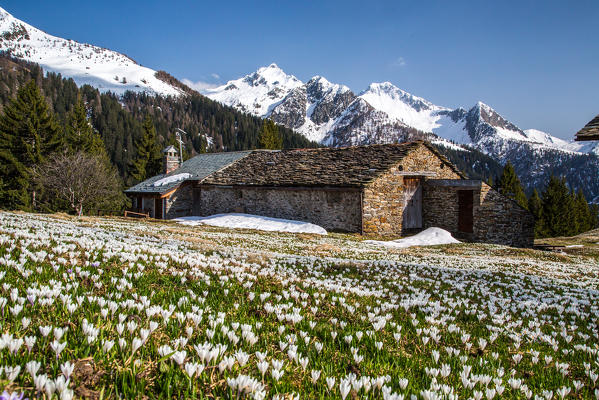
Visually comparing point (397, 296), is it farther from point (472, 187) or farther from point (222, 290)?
point (472, 187)

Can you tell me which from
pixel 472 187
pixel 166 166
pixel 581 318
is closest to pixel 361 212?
pixel 472 187

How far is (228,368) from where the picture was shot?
2309mm

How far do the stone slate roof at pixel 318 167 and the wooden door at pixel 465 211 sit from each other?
212 inches

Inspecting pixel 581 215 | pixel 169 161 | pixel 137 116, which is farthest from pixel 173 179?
pixel 137 116

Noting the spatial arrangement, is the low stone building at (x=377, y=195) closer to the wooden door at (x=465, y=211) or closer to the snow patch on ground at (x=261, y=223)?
the wooden door at (x=465, y=211)

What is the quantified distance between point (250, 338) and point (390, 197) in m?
27.6

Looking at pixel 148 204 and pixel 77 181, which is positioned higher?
pixel 77 181

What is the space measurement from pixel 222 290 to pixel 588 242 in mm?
41560

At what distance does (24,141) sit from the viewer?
5131 cm

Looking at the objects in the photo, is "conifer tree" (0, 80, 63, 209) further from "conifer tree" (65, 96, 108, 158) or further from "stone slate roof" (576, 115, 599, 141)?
"stone slate roof" (576, 115, 599, 141)

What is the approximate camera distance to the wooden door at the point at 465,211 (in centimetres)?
2789

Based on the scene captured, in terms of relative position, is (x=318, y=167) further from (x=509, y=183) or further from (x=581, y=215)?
(x=581, y=215)

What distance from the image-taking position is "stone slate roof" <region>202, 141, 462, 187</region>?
29359 mm

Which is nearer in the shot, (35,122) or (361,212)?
(361,212)
